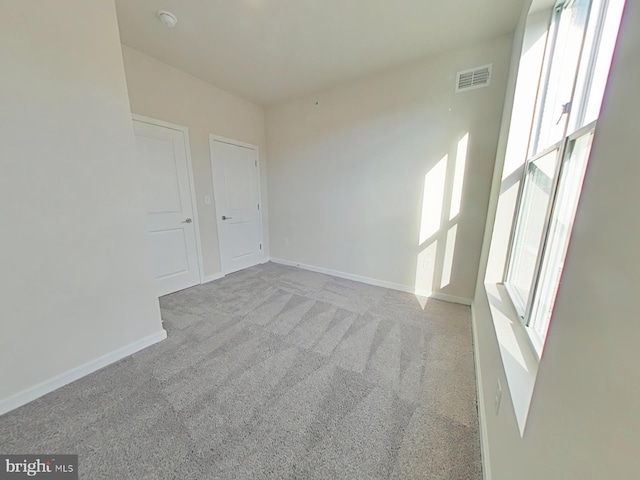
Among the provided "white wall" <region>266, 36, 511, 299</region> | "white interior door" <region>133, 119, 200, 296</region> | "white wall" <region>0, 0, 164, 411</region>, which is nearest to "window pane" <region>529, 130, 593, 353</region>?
"white wall" <region>266, 36, 511, 299</region>

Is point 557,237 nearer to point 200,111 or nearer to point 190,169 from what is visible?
point 190,169

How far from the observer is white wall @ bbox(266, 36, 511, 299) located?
2.38m

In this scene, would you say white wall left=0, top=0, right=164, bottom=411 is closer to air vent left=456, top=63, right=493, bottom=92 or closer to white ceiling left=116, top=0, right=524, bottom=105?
white ceiling left=116, top=0, right=524, bottom=105

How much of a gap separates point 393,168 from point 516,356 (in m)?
2.29

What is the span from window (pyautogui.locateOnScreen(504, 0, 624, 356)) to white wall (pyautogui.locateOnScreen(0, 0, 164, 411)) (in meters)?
2.39

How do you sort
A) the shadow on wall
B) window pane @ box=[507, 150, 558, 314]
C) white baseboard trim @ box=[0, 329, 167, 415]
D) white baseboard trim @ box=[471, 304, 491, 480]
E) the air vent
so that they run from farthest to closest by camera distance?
the shadow on wall → the air vent → white baseboard trim @ box=[0, 329, 167, 415] → window pane @ box=[507, 150, 558, 314] → white baseboard trim @ box=[471, 304, 491, 480]

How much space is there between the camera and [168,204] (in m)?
2.78

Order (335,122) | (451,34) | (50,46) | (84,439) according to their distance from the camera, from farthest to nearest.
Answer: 1. (335,122)
2. (451,34)
3. (50,46)
4. (84,439)

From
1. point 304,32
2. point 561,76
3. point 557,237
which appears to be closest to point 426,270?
point 557,237

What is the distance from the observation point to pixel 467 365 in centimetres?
173

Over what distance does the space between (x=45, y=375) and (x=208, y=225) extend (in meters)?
2.06

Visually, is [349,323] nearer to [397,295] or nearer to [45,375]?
[397,295]

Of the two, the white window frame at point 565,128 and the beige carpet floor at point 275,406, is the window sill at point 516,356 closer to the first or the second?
the white window frame at point 565,128

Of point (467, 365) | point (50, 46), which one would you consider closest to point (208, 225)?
point (50, 46)
